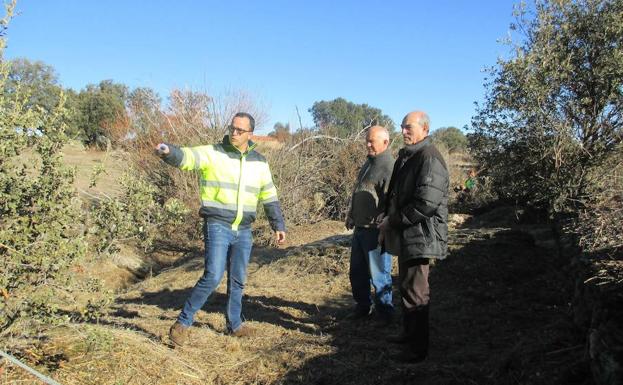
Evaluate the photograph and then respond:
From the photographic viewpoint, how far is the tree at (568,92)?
23.8 feet

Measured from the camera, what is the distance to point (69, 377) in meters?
3.13

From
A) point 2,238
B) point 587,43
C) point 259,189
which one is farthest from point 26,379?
point 587,43

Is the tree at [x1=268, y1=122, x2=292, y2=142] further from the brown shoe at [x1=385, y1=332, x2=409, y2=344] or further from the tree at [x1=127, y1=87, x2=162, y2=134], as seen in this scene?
the brown shoe at [x1=385, y1=332, x2=409, y2=344]

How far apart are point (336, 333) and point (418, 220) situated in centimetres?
166

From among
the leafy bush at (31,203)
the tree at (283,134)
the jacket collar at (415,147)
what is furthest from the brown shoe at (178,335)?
the tree at (283,134)

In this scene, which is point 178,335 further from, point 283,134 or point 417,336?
point 283,134

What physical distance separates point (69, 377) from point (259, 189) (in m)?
2.07

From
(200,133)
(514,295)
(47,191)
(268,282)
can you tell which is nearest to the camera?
(47,191)

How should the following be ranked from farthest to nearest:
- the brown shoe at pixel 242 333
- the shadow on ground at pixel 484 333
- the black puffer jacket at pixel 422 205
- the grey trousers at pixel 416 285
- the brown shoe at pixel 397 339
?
the brown shoe at pixel 242 333
the brown shoe at pixel 397 339
the grey trousers at pixel 416 285
the black puffer jacket at pixel 422 205
the shadow on ground at pixel 484 333

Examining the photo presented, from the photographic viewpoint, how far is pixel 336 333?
4.64m

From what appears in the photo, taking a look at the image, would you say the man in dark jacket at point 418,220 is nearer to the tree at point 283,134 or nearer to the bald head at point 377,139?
the bald head at point 377,139

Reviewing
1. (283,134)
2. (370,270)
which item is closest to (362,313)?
(370,270)

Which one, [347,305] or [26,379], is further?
[347,305]

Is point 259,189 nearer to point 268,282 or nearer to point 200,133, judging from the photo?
point 268,282
